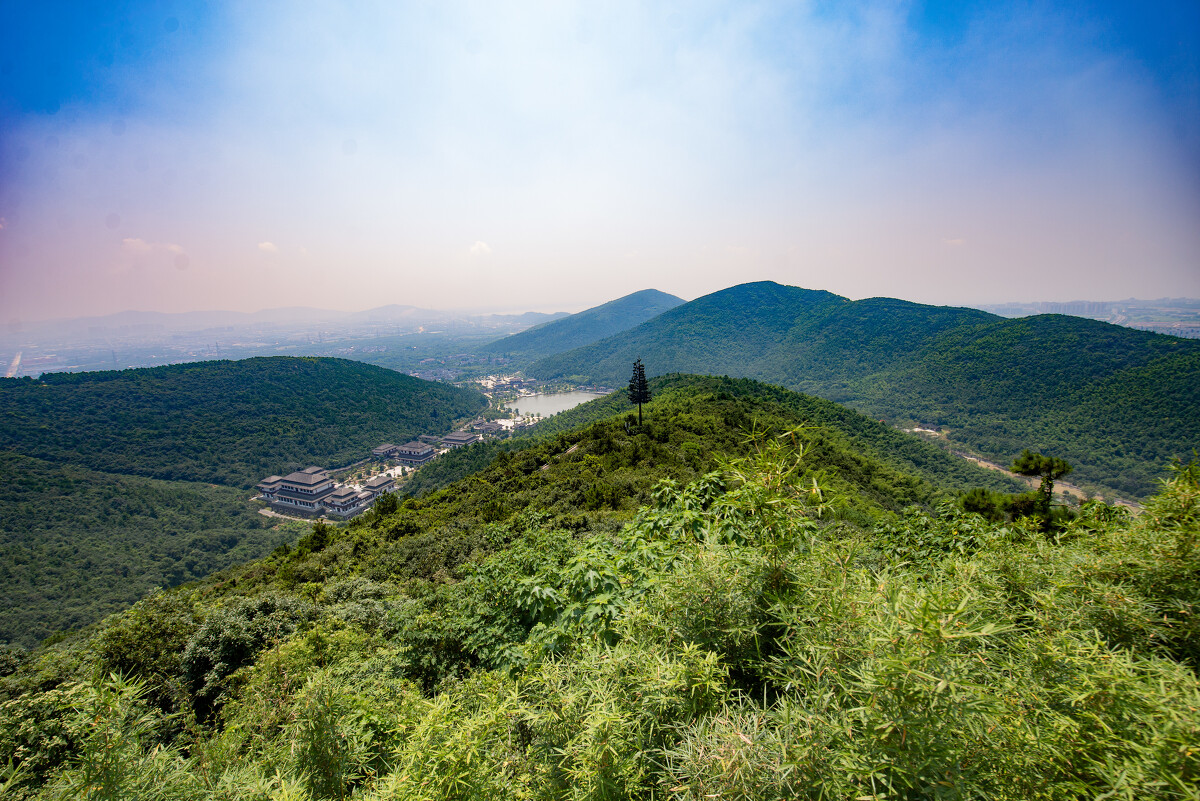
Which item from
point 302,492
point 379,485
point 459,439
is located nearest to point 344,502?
point 379,485

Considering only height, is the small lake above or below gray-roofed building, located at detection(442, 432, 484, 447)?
above

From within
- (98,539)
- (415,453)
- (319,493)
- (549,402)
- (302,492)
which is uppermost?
(549,402)

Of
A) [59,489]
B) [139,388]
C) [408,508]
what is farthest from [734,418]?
[139,388]

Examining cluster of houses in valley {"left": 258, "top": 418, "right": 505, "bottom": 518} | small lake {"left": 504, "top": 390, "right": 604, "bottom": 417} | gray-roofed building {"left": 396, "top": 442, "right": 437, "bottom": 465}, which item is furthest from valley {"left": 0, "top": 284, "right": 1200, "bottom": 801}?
small lake {"left": 504, "top": 390, "right": 604, "bottom": 417}

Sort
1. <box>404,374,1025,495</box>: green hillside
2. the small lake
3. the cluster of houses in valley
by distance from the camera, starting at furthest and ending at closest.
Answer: the small lake, the cluster of houses in valley, <box>404,374,1025,495</box>: green hillside

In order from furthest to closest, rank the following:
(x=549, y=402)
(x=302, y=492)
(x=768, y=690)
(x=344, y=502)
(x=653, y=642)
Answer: (x=549, y=402) < (x=302, y=492) < (x=344, y=502) < (x=653, y=642) < (x=768, y=690)

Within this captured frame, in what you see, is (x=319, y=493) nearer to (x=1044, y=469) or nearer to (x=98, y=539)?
(x=98, y=539)

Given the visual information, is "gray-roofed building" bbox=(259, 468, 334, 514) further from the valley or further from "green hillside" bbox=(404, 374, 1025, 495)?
the valley
